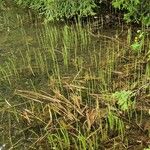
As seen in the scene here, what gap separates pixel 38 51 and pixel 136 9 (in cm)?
129

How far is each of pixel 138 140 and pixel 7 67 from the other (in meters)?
1.86

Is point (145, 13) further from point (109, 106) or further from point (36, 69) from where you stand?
point (109, 106)

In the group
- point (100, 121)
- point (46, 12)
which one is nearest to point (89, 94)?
point (100, 121)

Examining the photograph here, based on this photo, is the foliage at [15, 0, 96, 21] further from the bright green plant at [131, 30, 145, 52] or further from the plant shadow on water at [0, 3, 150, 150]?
the bright green plant at [131, 30, 145, 52]

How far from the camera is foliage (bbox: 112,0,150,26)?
15.5ft

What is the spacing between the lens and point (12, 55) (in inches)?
185

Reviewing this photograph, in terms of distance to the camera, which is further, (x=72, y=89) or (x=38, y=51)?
(x=38, y=51)

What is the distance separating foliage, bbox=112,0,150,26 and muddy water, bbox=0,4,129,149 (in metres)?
0.30

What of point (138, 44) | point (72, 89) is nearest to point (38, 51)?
point (72, 89)

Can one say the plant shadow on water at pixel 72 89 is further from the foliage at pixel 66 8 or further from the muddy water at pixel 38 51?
the foliage at pixel 66 8

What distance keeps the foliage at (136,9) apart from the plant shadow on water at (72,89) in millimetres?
211

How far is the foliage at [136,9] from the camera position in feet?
15.5

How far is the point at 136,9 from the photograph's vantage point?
15.6 ft

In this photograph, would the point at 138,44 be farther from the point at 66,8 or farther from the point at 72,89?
the point at 66,8
